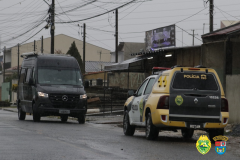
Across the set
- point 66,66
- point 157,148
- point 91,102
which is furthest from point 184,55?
point 157,148

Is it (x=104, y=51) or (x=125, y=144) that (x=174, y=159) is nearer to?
(x=125, y=144)

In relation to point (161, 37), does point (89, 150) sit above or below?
below

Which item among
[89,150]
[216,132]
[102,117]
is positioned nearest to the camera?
[89,150]

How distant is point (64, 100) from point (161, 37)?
2540cm

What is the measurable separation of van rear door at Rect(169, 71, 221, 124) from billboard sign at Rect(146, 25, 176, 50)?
29.4 metres

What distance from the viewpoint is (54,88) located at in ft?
65.7

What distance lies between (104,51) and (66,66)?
71810 millimetres

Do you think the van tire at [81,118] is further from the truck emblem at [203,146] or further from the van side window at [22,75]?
the truck emblem at [203,146]

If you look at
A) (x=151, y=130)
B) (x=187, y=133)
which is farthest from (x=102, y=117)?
(x=151, y=130)

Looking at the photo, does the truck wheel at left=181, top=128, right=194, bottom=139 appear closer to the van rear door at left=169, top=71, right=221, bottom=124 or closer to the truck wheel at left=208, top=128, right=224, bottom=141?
the truck wheel at left=208, top=128, right=224, bottom=141

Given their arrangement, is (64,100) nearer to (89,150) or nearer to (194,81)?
(194,81)

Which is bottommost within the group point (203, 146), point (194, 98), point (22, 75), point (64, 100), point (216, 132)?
point (203, 146)

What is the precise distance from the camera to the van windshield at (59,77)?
2053cm

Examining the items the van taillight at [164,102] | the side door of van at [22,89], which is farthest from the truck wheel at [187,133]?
the side door of van at [22,89]
